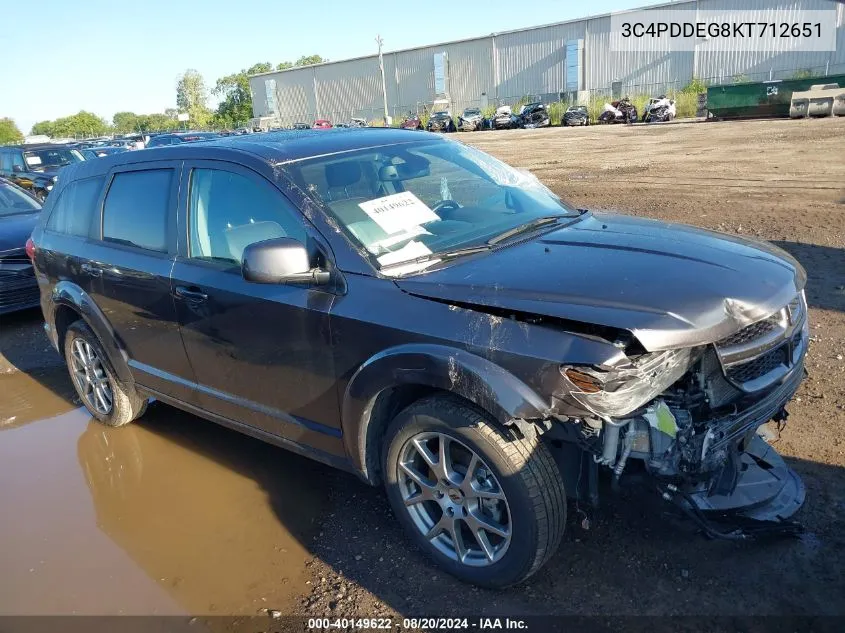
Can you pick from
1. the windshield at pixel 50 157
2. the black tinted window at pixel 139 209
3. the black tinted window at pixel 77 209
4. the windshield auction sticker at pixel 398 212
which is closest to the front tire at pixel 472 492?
the windshield auction sticker at pixel 398 212

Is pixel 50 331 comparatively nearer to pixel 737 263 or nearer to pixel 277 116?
pixel 737 263

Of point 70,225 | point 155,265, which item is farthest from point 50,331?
point 155,265

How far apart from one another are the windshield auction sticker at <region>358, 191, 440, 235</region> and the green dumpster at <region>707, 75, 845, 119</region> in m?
30.4

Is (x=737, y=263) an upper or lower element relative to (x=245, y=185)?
lower

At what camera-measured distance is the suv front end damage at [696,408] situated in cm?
231

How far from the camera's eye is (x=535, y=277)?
263cm

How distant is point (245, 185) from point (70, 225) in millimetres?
2028

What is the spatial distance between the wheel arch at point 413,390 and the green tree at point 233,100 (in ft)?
291

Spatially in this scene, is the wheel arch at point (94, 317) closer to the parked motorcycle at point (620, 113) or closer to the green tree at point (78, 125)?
the parked motorcycle at point (620, 113)

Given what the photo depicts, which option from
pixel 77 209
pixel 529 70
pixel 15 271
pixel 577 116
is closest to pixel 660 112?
pixel 577 116

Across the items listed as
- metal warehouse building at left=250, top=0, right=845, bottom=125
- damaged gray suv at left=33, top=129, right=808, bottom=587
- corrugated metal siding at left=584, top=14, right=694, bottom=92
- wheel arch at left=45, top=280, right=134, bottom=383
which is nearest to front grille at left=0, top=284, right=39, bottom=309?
wheel arch at left=45, top=280, right=134, bottom=383

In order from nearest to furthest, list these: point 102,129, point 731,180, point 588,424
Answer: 1. point 588,424
2. point 731,180
3. point 102,129

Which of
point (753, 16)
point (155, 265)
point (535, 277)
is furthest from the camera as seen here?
point (753, 16)

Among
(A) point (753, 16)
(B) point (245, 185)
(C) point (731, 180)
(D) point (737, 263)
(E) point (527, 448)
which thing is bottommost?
(C) point (731, 180)
